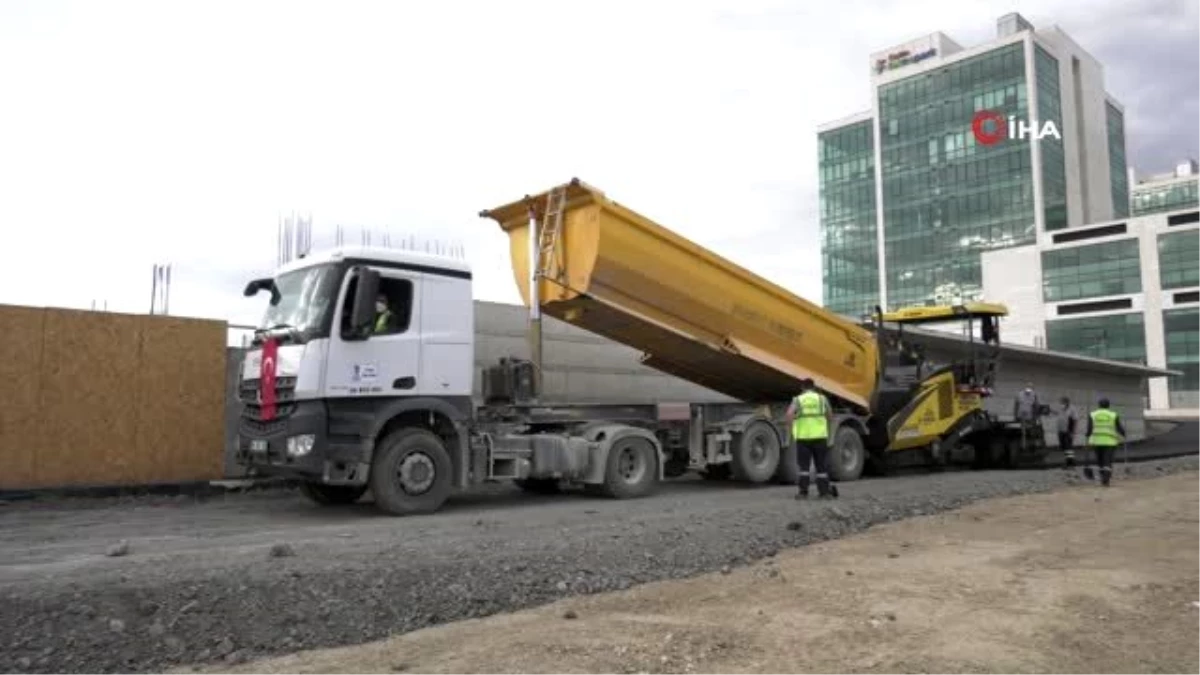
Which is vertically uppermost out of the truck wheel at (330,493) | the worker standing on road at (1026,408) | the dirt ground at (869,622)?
the worker standing on road at (1026,408)

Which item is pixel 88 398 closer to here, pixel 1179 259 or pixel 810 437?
pixel 810 437

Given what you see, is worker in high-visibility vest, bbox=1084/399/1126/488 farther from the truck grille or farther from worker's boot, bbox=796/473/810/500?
the truck grille

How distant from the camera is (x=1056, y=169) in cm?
8975

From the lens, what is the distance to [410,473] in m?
10.8

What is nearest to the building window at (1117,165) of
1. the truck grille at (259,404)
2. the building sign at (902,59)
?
the building sign at (902,59)

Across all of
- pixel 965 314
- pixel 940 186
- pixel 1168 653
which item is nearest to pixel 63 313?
pixel 1168 653

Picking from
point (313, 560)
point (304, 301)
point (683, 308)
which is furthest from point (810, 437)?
point (313, 560)

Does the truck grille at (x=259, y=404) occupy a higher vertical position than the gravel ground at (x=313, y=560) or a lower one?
higher

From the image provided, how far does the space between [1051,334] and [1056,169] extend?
1676 cm

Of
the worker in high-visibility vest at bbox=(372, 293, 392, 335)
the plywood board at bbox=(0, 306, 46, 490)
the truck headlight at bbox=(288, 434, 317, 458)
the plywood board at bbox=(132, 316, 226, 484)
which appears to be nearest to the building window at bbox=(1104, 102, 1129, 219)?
the plywood board at bbox=(132, 316, 226, 484)

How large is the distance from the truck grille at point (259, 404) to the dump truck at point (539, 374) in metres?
0.03

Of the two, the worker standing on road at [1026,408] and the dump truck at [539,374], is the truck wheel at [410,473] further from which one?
the worker standing on road at [1026,408]

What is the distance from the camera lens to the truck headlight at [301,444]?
396 inches

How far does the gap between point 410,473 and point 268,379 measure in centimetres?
185
